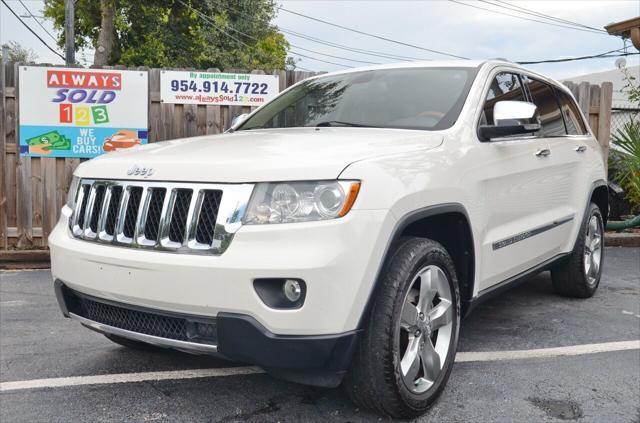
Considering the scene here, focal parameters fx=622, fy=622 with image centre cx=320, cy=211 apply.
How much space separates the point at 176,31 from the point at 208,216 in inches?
1122

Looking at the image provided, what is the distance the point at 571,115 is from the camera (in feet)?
17.0

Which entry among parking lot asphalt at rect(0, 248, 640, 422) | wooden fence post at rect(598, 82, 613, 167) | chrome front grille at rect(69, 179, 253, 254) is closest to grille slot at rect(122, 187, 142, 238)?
chrome front grille at rect(69, 179, 253, 254)

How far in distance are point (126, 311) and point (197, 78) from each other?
488cm

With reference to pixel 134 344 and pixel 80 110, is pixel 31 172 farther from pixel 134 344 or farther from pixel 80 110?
pixel 134 344

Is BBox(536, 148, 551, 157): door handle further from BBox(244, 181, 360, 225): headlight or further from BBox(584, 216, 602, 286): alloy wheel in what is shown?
BBox(244, 181, 360, 225): headlight

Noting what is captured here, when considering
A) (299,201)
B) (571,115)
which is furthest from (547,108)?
(299,201)

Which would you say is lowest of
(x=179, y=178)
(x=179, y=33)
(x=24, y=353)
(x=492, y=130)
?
(x=24, y=353)

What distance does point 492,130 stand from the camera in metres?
3.47

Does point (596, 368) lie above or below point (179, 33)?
below

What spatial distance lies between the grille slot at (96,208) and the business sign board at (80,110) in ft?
13.9

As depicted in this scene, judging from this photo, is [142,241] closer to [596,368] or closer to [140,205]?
[140,205]

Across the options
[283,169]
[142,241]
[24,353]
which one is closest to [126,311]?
[142,241]

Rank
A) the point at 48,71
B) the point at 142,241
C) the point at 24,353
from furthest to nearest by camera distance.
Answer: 1. the point at 48,71
2. the point at 24,353
3. the point at 142,241

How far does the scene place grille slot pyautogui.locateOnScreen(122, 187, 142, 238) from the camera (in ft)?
9.16
